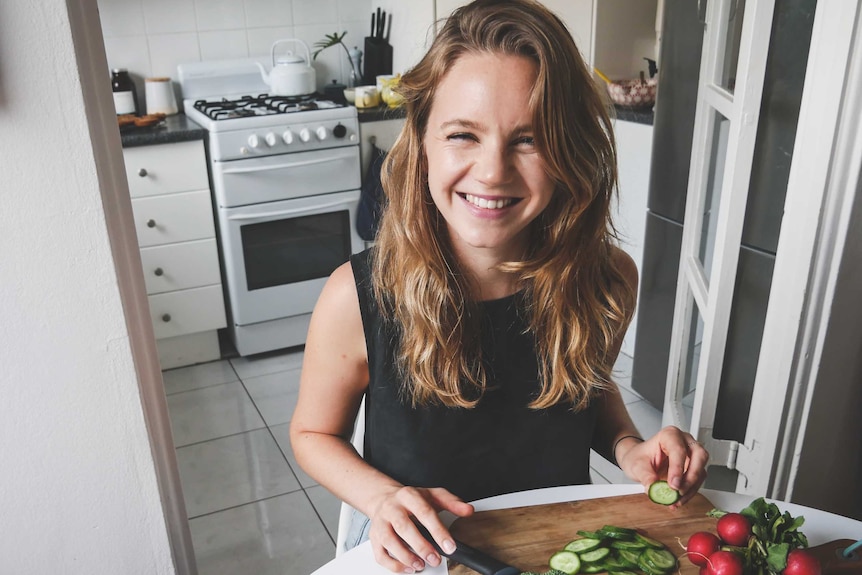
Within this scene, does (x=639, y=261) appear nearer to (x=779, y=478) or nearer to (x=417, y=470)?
(x=779, y=478)

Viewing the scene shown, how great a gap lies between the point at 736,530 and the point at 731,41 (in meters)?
1.31

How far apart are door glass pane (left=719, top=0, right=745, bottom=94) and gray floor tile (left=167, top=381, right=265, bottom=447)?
1834mm

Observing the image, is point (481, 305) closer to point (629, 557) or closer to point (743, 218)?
point (629, 557)

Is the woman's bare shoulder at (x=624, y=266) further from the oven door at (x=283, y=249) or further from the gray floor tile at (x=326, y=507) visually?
the oven door at (x=283, y=249)

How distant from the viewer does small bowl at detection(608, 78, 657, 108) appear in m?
2.64

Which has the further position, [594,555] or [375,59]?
[375,59]

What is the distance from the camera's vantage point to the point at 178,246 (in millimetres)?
2885

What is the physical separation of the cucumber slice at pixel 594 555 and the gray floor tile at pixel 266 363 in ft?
7.53

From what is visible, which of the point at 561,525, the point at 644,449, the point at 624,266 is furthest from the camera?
the point at 624,266

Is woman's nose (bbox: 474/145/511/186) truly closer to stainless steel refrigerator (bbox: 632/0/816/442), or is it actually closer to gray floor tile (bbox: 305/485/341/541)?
stainless steel refrigerator (bbox: 632/0/816/442)

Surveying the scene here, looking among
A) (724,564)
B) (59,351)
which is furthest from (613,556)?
(59,351)

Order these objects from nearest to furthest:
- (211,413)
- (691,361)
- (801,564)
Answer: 1. (801,564)
2. (691,361)
3. (211,413)

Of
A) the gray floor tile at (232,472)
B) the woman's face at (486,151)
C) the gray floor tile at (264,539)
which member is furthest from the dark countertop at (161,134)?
the woman's face at (486,151)

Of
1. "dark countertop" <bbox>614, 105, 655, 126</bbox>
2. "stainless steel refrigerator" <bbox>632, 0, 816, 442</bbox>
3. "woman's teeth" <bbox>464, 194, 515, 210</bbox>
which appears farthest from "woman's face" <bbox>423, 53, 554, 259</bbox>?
"dark countertop" <bbox>614, 105, 655, 126</bbox>
